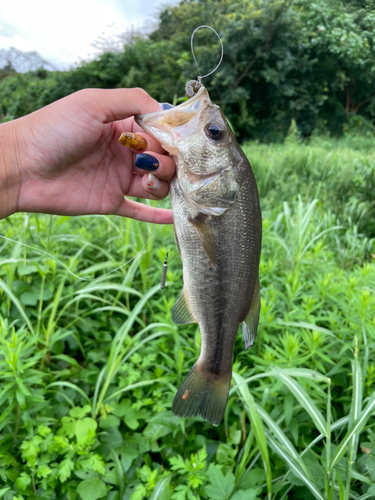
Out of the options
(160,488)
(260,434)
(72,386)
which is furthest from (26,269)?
(260,434)

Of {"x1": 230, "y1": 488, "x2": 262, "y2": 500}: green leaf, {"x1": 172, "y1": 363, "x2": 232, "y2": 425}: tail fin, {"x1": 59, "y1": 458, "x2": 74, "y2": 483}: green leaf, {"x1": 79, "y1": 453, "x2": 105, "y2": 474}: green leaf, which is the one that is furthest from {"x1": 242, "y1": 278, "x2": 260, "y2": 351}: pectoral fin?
{"x1": 59, "y1": 458, "x2": 74, "y2": 483}: green leaf

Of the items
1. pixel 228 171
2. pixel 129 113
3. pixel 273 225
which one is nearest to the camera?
pixel 228 171

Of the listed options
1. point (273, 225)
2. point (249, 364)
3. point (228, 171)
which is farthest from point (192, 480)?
point (273, 225)

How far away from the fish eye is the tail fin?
0.92 m

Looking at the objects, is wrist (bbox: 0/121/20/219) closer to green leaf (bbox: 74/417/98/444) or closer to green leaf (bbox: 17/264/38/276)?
green leaf (bbox: 17/264/38/276)

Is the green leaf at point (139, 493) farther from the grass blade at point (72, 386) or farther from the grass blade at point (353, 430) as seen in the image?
the grass blade at point (353, 430)

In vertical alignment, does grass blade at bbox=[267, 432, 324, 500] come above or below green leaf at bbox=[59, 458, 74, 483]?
above

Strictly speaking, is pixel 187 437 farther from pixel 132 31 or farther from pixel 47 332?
pixel 132 31

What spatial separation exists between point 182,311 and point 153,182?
0.56 metres

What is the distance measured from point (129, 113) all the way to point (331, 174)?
6053 mm

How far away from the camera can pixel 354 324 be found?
1920 mm

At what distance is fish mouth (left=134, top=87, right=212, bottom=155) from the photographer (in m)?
1.24

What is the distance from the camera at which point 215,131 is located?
123 centimetres

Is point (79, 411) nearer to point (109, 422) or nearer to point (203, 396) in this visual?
point (109, 422)
